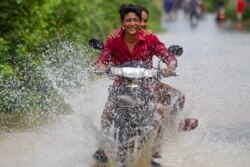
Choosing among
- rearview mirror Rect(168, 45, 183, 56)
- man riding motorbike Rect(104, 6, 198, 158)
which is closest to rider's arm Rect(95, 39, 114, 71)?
man riding motorbike Rect(104, 6, 198, 158)

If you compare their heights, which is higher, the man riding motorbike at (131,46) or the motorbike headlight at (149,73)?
the man riding motorbike at (131,46)

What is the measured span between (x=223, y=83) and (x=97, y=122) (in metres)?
2.89

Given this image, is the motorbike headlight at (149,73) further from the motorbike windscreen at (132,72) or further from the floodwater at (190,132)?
the floodwater at (190,132)

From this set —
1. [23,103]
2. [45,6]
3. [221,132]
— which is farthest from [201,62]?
[45,6]

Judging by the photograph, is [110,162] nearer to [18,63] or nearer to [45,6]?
[18,63]

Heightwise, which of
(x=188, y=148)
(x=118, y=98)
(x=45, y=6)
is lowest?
(x=188, y=148)

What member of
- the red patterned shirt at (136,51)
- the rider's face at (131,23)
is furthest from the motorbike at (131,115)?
the rider's face at (131,23)

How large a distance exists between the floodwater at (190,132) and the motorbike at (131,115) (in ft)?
1.86

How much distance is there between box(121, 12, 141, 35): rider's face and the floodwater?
1082mm

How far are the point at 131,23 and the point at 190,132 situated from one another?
2452mm

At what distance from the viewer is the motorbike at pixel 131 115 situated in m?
7.02

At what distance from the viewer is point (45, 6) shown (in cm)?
1277

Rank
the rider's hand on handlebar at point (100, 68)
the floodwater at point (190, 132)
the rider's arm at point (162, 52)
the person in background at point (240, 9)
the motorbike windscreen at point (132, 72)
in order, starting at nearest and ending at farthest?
the motorbike windscreen at point (132, 72), the rider's hand on handlebar at point (100, 68), the rider's arm at point (162, 52), the floodwater at point (190, 132), the person in background at point (240, 9)

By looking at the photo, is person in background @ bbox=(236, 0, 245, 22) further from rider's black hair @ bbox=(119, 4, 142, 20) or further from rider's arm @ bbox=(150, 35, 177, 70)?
rider's black hair @ bbox=(119, 4, 142, 20)
